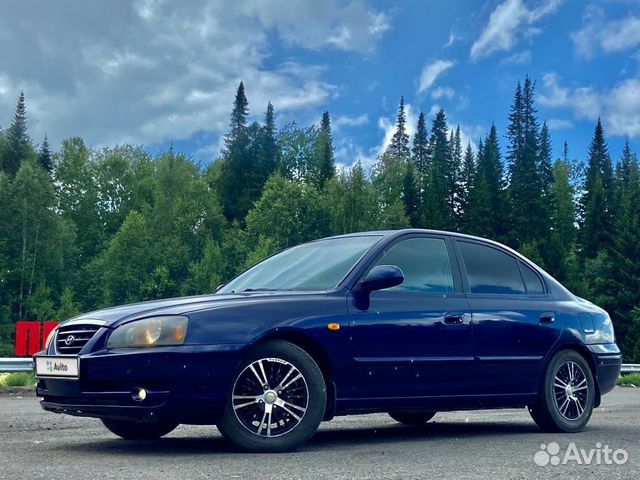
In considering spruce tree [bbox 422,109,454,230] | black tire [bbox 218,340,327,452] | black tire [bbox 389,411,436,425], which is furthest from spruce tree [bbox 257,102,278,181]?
black tire [bbox 218,340,327,452]

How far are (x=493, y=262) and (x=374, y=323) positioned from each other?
182 centimetres

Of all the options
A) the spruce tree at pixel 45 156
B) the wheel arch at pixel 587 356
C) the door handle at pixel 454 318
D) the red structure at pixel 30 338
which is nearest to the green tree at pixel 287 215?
the spruce tree at pixel 45 156

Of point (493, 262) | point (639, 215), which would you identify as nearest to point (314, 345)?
point (493, 262)

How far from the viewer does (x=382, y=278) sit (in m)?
6.65

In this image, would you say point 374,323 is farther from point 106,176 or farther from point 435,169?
point 435,169

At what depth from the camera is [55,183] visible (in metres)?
84.7

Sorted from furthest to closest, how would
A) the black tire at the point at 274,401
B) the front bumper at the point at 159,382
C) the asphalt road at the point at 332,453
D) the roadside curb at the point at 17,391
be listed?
the roadside curb at the point at 17,391 < the black tire at the point at 274,401 < the front bumper at the point at 159,382 < the asphalt road at the point at 332,453

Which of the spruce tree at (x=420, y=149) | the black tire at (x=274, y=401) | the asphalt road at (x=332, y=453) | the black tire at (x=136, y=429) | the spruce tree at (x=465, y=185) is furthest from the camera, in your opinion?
the spruce tree at (x=420, y=149)

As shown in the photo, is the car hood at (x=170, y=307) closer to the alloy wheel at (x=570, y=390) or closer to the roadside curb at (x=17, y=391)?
the alloy wheel at (x=570, y=390)

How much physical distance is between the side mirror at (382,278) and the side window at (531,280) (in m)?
1.97

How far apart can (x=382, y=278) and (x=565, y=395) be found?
2405mm

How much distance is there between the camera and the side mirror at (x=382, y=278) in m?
6.66

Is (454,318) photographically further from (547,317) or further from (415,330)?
(547,317)

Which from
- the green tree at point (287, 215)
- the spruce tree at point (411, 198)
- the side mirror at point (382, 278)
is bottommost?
the side mirror at point (382, 278)
